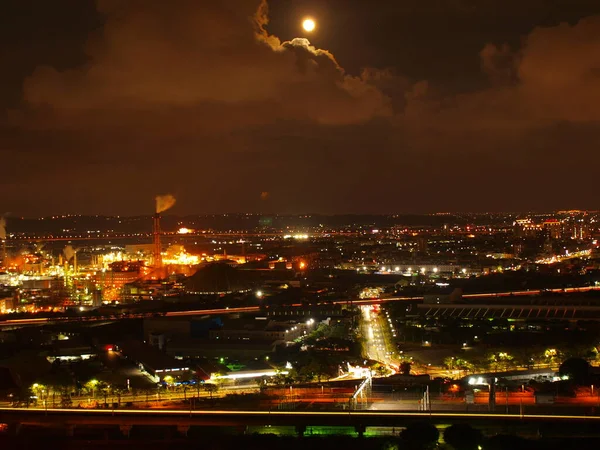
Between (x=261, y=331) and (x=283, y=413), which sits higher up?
(x=261, y=331)

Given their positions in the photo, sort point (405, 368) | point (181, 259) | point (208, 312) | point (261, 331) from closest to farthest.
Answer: point (405, 368), point (261, 331), point (208, 312), point (181, 259)

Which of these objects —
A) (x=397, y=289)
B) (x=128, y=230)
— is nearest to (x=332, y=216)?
(x=128, y=230)

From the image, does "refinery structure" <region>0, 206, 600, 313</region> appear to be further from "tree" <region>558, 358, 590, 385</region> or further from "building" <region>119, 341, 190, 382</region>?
"tree" <region>558, 358, 590, 385</region>

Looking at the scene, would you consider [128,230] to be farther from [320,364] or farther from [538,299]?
[320,364]

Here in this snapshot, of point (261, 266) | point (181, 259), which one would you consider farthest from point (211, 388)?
point (181, 259)

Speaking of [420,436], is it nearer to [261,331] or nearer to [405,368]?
[405,368]

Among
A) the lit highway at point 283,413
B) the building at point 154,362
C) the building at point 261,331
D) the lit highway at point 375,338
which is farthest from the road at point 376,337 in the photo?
the lit highway at point 283,413

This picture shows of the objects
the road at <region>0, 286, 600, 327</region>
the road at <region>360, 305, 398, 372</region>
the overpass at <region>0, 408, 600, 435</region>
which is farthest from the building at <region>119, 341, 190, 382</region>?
the road at <region>0, 286, 600, 327</region>

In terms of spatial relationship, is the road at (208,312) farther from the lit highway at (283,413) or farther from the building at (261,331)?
the lit highway at (283,413)
